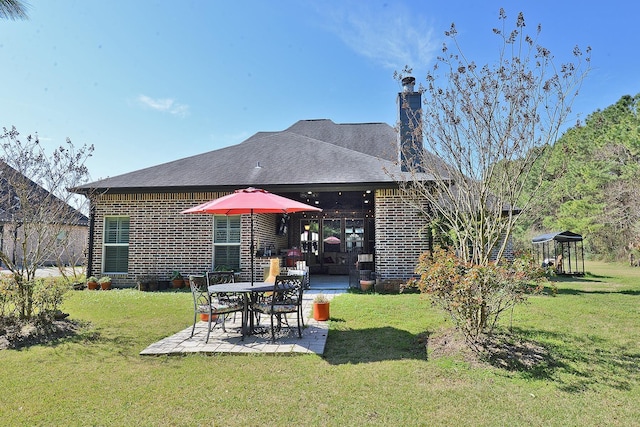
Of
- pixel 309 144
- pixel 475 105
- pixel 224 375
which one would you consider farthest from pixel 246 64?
pixel 224 375

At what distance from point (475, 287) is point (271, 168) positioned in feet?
28.3

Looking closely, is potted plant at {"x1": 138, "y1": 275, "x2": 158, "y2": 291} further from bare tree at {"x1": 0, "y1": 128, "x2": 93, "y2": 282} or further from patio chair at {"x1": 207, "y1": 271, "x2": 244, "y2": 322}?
patio chair at {"x1": 207, "y1": 271, "x2": 244, "y2": 322}

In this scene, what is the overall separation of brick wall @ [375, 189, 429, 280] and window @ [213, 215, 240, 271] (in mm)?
4207

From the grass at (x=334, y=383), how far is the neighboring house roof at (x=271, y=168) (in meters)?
5.20

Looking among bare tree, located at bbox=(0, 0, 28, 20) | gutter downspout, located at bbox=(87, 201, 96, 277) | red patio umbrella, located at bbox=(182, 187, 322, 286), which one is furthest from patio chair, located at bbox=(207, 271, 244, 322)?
gutter downspout, located at bbox=(87, 201, 96, 277)

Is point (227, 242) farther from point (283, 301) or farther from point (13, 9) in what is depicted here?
point (13, 9)

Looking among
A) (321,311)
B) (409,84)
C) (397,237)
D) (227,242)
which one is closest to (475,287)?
(321,311)

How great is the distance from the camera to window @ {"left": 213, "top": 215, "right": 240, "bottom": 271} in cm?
1109

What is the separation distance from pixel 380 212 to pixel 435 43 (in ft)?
16.9

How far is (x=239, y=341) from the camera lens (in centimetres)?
534

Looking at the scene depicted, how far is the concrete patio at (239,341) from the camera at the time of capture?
483cm

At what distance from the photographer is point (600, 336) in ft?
18.6

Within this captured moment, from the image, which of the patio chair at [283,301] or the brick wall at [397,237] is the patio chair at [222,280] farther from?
the brick wall at [397,237]

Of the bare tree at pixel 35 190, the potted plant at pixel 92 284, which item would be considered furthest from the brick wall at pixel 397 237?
the potted plant at pixel 92 284
